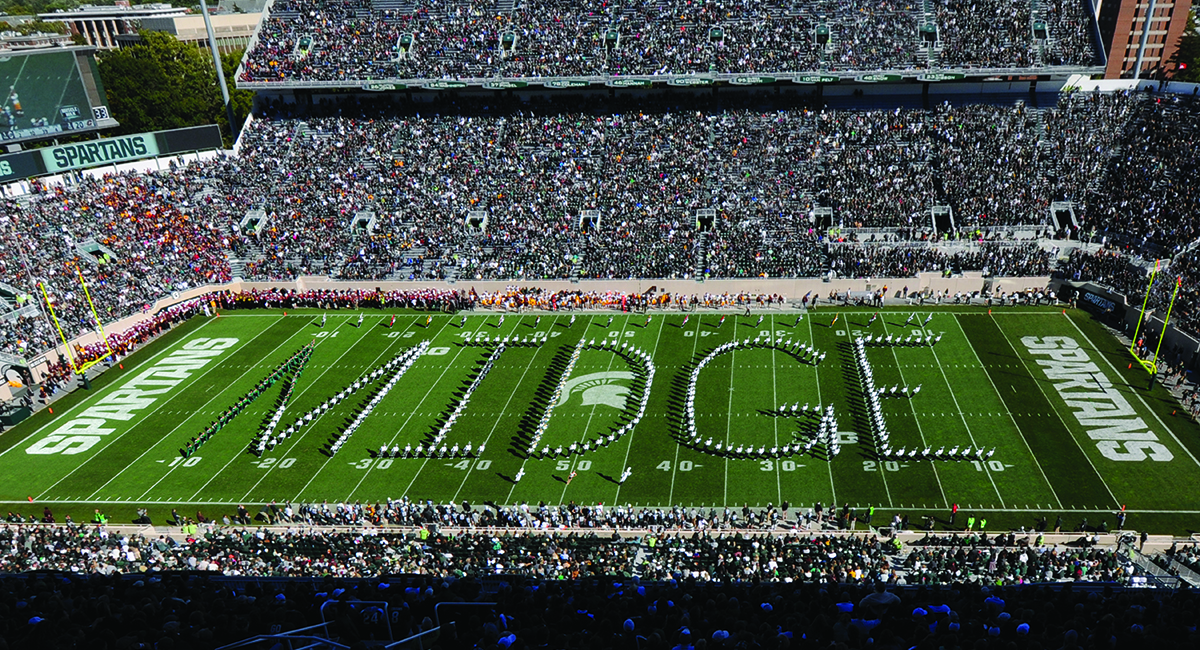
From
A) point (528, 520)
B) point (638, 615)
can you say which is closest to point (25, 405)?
point (528, 520)

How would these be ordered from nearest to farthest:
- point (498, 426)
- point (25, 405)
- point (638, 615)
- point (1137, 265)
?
point (638, 615) → point (498, 426) → point (25, 405) → point (1137, 265)

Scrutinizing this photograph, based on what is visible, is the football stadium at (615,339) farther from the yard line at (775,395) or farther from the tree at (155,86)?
the tree at (155,86)

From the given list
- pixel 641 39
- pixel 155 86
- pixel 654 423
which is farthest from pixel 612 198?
pixel 155 86

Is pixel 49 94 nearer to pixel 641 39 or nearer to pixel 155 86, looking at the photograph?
pixel 155 86

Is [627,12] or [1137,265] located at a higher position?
[627,12]

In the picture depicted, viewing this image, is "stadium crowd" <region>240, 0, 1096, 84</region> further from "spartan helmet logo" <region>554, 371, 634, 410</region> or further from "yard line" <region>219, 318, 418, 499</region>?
"spartan helmet logo" <region>554, 371, 634, 410</region>

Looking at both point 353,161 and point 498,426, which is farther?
point 353,161

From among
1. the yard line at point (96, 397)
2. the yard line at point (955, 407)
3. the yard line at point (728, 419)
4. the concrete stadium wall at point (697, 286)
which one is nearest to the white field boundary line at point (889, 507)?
the yard line at point (955, 407)

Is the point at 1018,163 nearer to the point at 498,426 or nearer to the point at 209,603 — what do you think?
the point at 498,426
